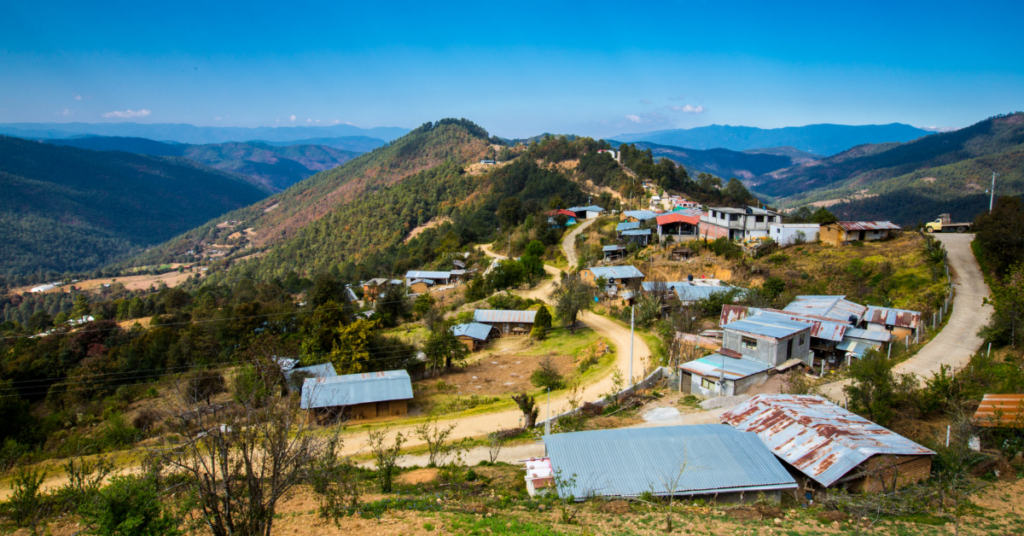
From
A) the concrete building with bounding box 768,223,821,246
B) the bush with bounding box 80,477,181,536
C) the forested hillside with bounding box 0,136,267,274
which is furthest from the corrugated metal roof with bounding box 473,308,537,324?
the forested hillside with bounding box 0,136,267,274

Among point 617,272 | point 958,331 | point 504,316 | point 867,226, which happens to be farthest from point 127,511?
point 867,226

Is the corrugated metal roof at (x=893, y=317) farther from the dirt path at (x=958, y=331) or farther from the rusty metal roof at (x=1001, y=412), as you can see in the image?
the rusty metal roof at (x=1001, y=412)

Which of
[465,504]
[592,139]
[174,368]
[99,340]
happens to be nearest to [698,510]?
[465,504]

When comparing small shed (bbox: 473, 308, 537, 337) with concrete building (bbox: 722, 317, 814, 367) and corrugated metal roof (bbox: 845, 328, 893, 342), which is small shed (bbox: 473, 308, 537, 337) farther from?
corrugated metal roof (bbox: 845, 328, 893, 342)

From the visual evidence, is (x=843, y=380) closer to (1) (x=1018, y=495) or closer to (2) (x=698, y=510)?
(1) (x=1018, y=495)

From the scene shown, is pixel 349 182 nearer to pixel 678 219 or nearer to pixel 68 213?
pixel 68 213

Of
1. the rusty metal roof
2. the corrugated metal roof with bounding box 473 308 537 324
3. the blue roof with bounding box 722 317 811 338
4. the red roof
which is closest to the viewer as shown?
the rusty metal roof
